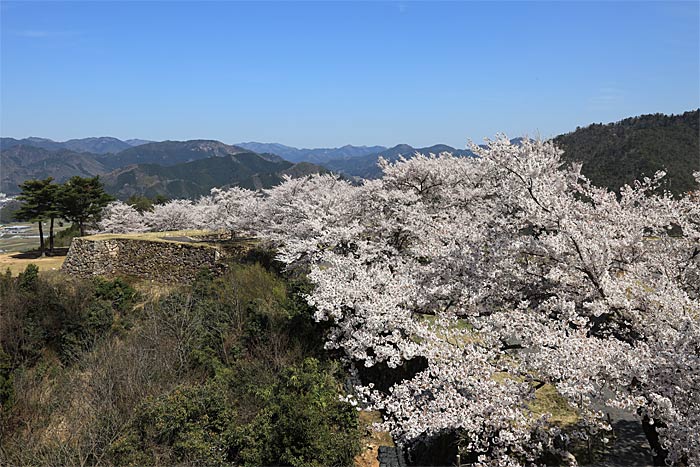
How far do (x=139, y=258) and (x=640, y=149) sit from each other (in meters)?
33.4

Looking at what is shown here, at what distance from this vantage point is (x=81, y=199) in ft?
78.8

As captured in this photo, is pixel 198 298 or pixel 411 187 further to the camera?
pixel 411 187

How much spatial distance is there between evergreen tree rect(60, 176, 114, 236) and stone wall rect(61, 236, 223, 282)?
7.41 metres

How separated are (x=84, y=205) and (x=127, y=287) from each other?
38.9ft

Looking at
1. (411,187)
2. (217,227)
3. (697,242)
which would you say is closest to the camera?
(697,242)

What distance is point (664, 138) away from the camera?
105 ft

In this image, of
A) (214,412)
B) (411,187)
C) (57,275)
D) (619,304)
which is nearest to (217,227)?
(57,275)

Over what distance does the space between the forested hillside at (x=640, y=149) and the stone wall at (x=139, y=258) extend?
77.4 ft

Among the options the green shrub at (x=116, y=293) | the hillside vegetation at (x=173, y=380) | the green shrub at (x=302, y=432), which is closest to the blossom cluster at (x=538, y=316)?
the green shrub at (x=302, y=432)

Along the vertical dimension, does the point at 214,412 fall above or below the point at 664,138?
below

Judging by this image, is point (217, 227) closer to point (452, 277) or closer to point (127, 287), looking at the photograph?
point (127, 287)

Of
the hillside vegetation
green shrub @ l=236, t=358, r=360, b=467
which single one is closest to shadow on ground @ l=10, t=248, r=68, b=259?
the hillside vegetation

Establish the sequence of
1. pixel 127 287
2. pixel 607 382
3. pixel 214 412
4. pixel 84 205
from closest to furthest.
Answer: pixel 607 382
pixel 214 412
pixel 127 287
pixel 84 205

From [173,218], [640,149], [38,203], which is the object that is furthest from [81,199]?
[640,149]
